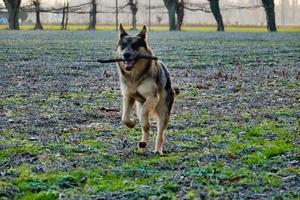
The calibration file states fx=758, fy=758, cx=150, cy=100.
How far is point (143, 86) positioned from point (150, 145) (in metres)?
0.88

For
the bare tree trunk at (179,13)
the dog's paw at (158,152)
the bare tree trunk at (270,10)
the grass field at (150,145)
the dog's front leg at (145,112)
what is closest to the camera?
the grass field at (150,145)

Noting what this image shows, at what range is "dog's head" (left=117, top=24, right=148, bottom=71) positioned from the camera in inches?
329

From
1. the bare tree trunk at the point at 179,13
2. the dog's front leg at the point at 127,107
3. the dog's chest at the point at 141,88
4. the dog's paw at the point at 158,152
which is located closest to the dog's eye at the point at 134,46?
the dog's chest at the point at 141,88

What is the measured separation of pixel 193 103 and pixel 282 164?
18.6 feet

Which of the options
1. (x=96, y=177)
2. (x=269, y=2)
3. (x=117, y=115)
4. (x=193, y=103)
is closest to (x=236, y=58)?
(x=193, y=103)

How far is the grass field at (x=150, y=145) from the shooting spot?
6395mm

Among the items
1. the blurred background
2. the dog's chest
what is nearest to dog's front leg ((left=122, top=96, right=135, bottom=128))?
the dog's chest

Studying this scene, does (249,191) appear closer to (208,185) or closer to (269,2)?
(208,185)

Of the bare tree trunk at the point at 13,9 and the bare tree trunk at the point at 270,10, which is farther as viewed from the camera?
the bare tree trunk at the point at 13,9

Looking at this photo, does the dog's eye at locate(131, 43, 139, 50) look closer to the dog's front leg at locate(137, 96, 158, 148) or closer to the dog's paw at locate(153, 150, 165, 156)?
the dog's front leg at locate(137, 96, 158, 148)

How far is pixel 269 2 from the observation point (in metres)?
69.1

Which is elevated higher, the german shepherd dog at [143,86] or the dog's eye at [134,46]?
the dog's eye at [134,46]

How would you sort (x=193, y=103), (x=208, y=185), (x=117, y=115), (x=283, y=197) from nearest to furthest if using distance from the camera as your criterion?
(x=283, y=197) < (x=208, y=185) < (x=117, y=115) < (x=193, y=103)

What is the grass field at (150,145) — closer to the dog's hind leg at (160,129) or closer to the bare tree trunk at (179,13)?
the dog's hind leg at (160,129)
